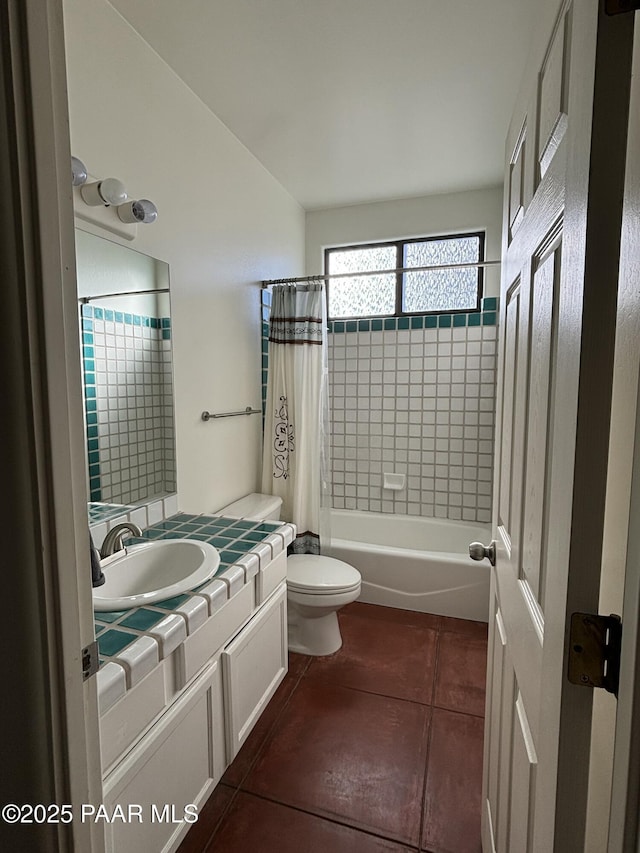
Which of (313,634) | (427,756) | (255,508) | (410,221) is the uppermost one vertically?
(410,221)

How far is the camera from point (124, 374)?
66.6 inches

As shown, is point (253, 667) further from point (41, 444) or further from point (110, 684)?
point (41, 444)

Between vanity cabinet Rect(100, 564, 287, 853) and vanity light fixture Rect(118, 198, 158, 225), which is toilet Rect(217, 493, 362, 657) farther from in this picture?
vanity light fixture Rect(118, 198, 158, 225)

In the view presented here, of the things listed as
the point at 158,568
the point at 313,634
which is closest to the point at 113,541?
the point at 158,568

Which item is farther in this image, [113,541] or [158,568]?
[158,568]

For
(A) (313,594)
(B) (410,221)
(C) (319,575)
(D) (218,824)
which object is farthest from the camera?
(B) (410,221)

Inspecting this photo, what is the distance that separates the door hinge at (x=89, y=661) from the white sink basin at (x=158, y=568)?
0.59 meters

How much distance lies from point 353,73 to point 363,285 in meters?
1.57

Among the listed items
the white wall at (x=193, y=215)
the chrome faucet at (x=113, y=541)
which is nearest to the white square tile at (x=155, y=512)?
the white wall at (x=193, y=215)

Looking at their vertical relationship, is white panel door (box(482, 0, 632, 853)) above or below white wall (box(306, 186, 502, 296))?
below

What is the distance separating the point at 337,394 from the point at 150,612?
2.43m

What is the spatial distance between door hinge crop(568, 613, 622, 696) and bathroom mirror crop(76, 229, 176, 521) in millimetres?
1511

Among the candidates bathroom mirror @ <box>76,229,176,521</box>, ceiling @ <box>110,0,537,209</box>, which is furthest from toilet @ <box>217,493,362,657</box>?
ceiling @ <box>110,0,537,209</box>

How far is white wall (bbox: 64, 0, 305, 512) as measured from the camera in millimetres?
1489
